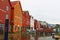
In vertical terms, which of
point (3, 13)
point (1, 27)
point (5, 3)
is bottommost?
point (1, 27)

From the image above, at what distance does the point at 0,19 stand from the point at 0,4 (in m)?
3.67

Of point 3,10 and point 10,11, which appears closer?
point 3,10

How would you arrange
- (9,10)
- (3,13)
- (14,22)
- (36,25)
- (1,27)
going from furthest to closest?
(36,25)
(14,22)
(9,10)
(3,13)
(1,27)

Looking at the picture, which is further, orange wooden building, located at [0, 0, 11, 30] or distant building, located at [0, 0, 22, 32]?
distant building, located at [0, 0, 22, 32]

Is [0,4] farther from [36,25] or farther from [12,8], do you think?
[36,25]

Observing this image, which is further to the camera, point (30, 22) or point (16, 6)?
point (30, 22)

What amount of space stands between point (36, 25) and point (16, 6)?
40120 millimetres

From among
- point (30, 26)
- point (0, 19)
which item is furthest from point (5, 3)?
point (30, 26)

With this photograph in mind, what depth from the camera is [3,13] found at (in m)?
43.1

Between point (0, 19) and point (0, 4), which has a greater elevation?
point (0, 4)

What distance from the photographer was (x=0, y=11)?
1624 inches

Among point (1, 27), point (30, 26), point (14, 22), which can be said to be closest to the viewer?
point (1, 27)

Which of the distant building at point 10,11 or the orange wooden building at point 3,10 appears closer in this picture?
the orange wooden building at point 3,10

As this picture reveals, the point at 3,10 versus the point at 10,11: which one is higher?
the point at 10,11
